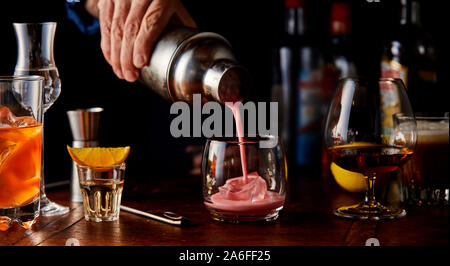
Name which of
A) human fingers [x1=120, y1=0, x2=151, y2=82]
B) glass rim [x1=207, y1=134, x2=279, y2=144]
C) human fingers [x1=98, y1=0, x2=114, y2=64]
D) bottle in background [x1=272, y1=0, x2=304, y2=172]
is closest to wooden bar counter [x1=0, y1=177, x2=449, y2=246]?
glass rim [x1=207, y1=134, x2=279, y2=144]

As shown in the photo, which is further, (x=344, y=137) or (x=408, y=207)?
(x=408, y=207)

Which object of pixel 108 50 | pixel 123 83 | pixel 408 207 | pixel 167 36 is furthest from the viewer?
pixel 123 83

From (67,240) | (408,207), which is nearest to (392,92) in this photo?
(408,207)

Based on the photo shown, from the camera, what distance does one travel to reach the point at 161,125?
2.29 metres

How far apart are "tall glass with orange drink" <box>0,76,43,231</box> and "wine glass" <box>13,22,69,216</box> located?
16 cm

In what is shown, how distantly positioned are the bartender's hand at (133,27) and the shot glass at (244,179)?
1.35ft

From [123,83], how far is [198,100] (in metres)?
0.91

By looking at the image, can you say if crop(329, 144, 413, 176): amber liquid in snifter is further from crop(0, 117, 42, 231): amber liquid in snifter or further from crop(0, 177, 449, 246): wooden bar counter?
crop(0, 117, 42, 231): amber liquid in snifter

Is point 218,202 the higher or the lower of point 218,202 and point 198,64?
the lower

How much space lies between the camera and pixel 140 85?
7.32 ft

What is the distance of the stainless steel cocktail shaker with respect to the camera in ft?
4.24
